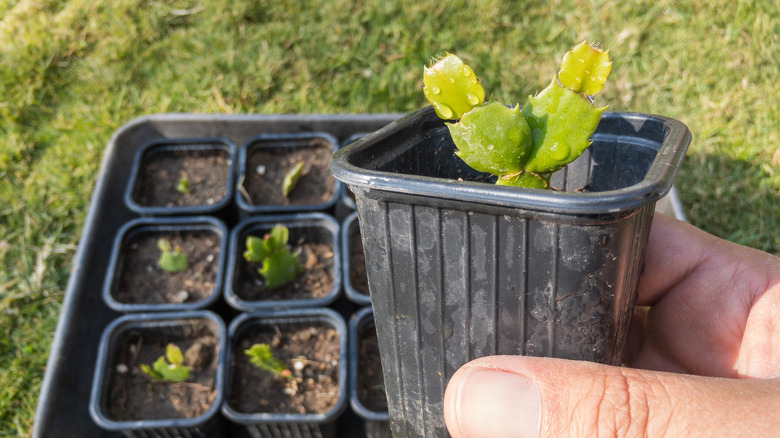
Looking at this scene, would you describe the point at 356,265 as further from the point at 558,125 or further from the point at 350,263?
the point at 558,125

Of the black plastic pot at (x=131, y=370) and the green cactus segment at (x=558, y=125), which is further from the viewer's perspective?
the black plastic pot at (x=131, y=370)

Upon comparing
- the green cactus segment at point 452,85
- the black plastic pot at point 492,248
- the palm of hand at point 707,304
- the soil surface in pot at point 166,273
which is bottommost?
the soil surface in pot at point 166,273

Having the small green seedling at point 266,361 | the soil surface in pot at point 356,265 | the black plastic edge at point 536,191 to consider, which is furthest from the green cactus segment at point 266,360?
the black plastic edge at point 536,191

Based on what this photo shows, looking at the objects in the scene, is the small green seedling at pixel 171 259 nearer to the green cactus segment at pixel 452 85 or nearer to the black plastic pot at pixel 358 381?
the black plastic pot at pixel 358 381

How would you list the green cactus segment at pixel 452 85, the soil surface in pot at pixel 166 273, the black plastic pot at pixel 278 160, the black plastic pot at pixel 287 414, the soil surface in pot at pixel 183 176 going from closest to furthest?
the green cactus segment at pixel 452 85 → the black plastic pot at pixel 287 414 → the soil surface in pot at pixel 166 273 → the black plastic pot at pixel 278 160 → the soil surface in pot at pixel 183 176

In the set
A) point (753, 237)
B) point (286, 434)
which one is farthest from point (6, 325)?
point (753, 237)

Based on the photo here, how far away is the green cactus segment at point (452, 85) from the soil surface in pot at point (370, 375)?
3.18 ft

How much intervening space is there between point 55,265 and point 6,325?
24 centimetres

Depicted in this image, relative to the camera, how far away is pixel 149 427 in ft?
4.84

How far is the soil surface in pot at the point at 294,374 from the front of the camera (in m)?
1.57

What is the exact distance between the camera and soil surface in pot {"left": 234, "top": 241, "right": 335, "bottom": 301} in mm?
1803

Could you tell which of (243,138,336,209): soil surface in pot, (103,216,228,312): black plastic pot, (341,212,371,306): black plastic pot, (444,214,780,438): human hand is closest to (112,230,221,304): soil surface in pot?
(103,216,228,312): black plastic pot

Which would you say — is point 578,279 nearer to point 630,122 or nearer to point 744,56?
point 630,122

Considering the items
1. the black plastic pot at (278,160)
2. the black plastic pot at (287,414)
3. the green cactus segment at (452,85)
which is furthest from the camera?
the black plastic pot at (278,160)
